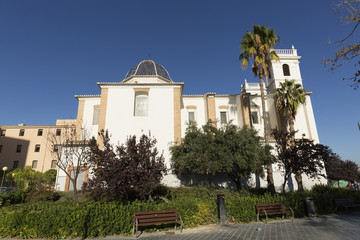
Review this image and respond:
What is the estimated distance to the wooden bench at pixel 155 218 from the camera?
6.99m

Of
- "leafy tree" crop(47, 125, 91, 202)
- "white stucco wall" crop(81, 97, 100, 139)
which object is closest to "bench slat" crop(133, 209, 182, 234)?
"leafy tree" crop(47, 125, 91, 202)

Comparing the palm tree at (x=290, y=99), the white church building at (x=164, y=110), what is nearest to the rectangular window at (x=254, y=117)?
the white church building at (x=164, y=110)

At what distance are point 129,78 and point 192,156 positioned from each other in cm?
1469

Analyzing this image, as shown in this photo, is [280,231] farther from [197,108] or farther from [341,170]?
[341,170]

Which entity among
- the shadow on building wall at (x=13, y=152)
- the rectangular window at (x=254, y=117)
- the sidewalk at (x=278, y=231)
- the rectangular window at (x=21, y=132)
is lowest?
the sidewalk at (x=278, y=231)

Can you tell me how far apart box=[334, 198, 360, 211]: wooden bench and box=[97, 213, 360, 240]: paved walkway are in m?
1.60

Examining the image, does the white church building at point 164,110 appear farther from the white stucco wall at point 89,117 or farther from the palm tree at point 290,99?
the palm tree at point 290,99

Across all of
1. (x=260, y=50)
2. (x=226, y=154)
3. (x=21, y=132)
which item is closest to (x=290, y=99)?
(x=260, y=50)

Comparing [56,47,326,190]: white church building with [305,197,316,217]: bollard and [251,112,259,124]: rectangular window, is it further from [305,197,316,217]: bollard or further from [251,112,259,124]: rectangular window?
[305,197,316,217]: bollard

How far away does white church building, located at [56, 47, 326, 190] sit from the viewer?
18297mm

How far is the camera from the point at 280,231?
678 cm

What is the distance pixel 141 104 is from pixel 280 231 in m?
16.8

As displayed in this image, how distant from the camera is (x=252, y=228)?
286 inches

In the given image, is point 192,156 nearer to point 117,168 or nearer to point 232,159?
point 232,159
